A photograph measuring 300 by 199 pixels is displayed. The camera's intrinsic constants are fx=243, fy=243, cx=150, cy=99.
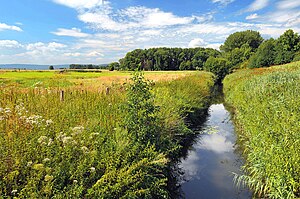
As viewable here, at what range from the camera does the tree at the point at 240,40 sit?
73.9 metres

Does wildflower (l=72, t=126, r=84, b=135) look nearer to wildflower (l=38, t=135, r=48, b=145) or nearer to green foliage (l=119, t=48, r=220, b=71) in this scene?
wildflower (l=38, t=135, r=48, b=145)

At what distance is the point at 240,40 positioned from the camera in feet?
243

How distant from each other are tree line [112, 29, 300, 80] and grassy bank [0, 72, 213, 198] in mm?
40362

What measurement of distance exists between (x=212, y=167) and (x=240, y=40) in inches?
2931

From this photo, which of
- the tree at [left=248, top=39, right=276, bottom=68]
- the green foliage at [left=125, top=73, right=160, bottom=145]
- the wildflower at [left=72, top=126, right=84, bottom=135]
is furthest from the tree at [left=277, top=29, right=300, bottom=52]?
the wildflower at [left=72, top=126, right=84, bottom=135]

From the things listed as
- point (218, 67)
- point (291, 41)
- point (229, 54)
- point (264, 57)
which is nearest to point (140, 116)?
point (218, 67)

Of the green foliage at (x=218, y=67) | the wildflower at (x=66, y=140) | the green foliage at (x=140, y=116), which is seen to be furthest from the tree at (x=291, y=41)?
the wildflower at (x=66, y=140)

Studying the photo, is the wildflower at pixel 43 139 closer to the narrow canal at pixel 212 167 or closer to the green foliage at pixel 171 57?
the narrow canal at pixel 212 167

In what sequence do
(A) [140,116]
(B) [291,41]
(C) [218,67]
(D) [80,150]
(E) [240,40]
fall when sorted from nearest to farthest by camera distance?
(D) [80,150]
(A) [140,116]
(C) [218,67]
(B) [291,41]
(E) [240,40]

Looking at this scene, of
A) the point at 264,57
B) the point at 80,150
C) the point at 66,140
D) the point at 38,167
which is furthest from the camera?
the point at 264,57

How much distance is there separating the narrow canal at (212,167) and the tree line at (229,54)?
35.3 meters

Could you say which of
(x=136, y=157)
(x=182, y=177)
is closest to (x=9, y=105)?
(x=136, y=157)

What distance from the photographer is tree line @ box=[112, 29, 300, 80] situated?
1800 inches

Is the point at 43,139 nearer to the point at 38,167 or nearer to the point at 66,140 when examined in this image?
the point at 66,140
